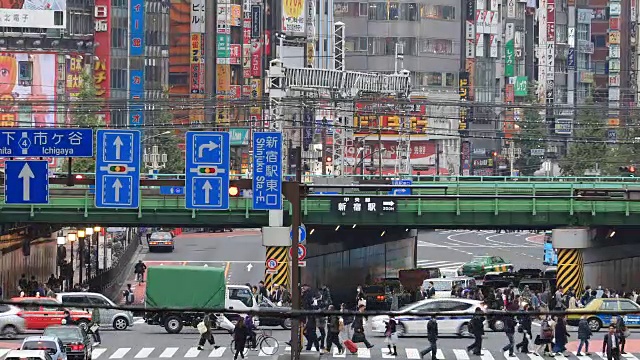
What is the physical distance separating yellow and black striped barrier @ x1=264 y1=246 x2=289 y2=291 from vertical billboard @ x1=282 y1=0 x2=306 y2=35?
167 ft

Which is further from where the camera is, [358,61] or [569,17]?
[569,17]

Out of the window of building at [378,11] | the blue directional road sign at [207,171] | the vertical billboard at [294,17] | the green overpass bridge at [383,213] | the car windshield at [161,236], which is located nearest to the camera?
the blue directional road sign at [207,171]

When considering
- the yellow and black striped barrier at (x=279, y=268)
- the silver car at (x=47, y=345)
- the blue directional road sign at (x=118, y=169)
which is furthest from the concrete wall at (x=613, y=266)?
the silver car at (x=47, y=345)

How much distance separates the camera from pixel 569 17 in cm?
19612

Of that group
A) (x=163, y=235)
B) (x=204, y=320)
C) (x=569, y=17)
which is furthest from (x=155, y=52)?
(x=204, y=320)

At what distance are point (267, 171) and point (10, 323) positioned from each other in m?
10.7

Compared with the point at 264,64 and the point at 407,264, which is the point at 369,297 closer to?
the point at 407,264

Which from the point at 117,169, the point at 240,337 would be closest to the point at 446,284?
the point at 240,337

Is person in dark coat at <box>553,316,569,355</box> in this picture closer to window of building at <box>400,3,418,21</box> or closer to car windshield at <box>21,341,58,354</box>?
car windshield at <box>21,341,58,354</box>

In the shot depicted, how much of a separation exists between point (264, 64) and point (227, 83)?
439 centimetres

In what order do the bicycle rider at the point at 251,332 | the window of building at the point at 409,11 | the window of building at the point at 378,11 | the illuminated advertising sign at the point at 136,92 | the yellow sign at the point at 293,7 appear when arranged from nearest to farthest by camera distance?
the bicycle rider at the point at 251,332, the yellow sign at the point at 293,7, the illuminated advertising sign at the point at 136,92, the window of building at the point at 378,11, the window of building at the point at 409,11

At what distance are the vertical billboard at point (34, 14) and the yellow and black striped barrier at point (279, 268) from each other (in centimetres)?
7130

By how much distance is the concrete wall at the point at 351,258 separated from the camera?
285ft

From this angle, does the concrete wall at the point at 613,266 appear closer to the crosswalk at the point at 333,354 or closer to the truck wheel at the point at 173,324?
the truck wheel at the point at 173,324
